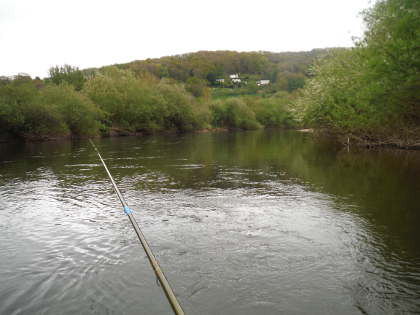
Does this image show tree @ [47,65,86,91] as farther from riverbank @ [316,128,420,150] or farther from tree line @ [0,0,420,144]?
riverbank @ [316,128,420,150]

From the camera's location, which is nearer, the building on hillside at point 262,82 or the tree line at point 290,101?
the tree line at point 290,101

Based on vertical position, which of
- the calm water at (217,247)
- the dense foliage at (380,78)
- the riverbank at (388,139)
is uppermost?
the dense foliage at (380,78)

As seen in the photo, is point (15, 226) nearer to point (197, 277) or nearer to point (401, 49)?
point (197, 277)

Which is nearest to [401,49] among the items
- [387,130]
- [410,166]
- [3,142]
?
[410,166]

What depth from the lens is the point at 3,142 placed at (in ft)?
165

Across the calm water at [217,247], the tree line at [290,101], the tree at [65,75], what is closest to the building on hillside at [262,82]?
the tree line at [290,101]

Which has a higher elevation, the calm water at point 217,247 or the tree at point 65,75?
the tree at point 65,75

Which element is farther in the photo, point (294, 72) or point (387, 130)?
point (294, 72)

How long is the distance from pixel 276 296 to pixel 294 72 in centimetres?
18186

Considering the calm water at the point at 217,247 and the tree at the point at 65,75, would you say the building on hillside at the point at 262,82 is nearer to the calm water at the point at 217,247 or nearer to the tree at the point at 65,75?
the tree at the point at 65,75

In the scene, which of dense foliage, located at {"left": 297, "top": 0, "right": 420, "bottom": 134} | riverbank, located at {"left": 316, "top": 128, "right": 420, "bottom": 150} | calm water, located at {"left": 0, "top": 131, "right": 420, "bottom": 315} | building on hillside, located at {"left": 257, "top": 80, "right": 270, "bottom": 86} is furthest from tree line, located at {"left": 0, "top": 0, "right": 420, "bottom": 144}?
building on hillside, located at {"left": 257, "top": 80, "right": 270, "bottom": 86}

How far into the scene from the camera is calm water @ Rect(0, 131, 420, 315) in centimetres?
579

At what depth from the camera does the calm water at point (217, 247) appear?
5789 millimetres

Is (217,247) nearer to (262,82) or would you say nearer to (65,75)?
(65,75)
